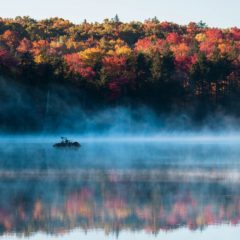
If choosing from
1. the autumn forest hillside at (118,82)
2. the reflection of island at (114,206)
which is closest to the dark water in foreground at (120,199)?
the reflection of island at (114,206)

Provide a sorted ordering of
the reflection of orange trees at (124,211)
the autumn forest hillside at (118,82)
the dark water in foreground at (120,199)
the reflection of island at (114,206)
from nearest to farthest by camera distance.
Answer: the dark water in foreground at (120,199) < the reflection of orange trees at (124,211) < the reflection of island at (114,206) < the autumn forest hillside at (118,82)

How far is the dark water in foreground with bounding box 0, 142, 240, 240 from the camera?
1583cm

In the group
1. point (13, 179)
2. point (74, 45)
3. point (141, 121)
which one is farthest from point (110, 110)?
point (13, 179)

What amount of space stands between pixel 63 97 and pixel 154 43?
28.8 meters

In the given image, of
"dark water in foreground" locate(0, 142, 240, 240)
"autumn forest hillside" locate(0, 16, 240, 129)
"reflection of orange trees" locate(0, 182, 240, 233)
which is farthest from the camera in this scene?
"autumn forest hillside" locate(0, 16, 240, 129)

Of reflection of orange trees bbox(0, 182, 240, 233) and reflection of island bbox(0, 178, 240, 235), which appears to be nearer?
reflection of orange trees bbox(0, 182, 240, 233)

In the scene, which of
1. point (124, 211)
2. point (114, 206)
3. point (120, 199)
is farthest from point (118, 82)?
point (124, 211)

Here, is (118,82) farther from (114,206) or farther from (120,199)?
(114,206)

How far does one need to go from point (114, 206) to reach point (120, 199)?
4.07 ft

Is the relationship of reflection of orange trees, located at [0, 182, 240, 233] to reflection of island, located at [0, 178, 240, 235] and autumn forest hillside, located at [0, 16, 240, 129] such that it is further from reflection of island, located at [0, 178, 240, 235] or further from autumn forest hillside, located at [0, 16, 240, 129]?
autumn forest hillside, located at [0, 16, 240, 129]

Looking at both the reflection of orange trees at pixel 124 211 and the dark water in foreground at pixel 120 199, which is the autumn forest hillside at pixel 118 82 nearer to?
the dark water in foreground at pixel 120 199

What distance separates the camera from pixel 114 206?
18781 millimetres

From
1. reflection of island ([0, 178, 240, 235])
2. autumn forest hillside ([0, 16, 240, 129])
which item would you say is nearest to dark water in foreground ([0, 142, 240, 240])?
reflection of island ([0, 178, 240, 235])

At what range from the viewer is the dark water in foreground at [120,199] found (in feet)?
51.9
